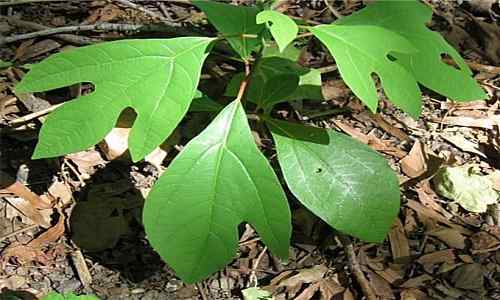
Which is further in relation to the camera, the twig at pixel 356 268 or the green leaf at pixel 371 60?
the twig at pixel 356 268

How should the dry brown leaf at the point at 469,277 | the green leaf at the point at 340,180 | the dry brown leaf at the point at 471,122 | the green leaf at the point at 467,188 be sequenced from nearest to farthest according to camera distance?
the green leaf at the point at 340,180 < the dry brown leaf at the point at 469,277 < the green leaf at the point at 467,188 < the dry brown leaf at the point at 471,122

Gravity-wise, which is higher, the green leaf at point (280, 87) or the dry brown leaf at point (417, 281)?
the green leaf at point (280, 87)

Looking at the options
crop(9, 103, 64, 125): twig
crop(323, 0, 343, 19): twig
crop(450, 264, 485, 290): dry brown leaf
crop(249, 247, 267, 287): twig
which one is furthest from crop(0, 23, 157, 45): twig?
crop(450, 264, 485, 290): dry brown leaf

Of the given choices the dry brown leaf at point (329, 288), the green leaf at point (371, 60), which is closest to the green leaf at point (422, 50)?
the green leaf at point (371, 60)

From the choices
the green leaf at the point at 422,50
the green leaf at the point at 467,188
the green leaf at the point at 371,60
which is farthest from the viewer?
the green leaf at the point at 467,188

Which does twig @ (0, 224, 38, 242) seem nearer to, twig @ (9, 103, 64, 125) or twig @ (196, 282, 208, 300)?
twig @ (9, 103, 64, 125)

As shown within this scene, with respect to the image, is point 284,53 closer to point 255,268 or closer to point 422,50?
point 422,50

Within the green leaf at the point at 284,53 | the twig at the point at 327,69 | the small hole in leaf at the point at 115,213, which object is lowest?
the small hole in leaf at the point at 115,213

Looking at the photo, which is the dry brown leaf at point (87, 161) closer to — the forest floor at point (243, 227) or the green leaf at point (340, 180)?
the forest floor at point (243, 227)
